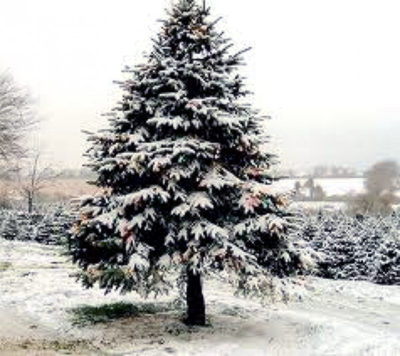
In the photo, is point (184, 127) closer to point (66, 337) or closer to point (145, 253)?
point (145, 253)

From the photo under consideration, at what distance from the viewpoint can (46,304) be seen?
19.9 metres

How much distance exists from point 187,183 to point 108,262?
8.70ft

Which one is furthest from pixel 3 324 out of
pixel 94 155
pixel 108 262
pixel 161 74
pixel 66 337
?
pixel 161 74

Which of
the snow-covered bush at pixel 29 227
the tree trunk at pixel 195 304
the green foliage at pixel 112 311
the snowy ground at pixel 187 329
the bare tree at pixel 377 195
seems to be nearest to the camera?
the snowy ground at pixel 187 329

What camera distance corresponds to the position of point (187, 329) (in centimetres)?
1631

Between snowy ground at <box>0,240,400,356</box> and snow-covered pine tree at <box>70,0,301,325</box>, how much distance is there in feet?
4.15

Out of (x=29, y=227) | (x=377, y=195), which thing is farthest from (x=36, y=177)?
(x=377, y=195)

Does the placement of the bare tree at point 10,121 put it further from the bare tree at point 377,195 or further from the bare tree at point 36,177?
the bare tree at point 377,195

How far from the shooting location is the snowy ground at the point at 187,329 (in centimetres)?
1475

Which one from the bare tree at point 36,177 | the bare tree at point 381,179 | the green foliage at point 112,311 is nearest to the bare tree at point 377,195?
the bare tree at point 381,179

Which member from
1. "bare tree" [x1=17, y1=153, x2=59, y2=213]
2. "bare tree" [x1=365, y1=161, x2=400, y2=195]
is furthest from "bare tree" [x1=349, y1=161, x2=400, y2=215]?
"bare tree" [x1=17, y1=153, x2=59, y2=213]

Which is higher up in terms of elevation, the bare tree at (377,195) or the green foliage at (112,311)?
the bare tree at (377,195)

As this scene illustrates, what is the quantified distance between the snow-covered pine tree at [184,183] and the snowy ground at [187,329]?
1264 mm

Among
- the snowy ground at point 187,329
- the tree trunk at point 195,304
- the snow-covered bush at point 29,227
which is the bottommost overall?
the snowy ground at point 187,329
